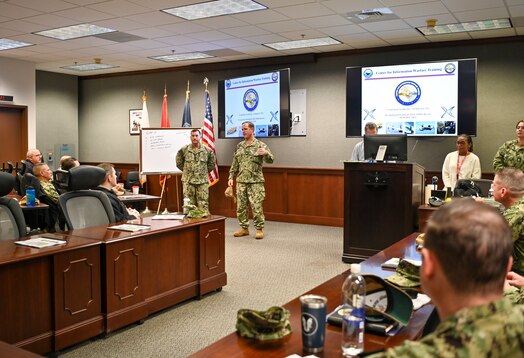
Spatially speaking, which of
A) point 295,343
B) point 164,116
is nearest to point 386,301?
point 295,343

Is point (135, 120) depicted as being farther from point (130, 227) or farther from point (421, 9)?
point (130, 227)

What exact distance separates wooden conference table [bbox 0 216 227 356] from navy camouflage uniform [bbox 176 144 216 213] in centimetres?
275

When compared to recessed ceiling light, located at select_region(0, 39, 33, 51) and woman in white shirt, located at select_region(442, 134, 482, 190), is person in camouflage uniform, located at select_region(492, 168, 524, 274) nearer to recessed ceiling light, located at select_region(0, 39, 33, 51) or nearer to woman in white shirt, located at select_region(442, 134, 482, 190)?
woman in white shirt, located at select_region(442, 134, 482, 190)

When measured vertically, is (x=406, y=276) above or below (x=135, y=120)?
below

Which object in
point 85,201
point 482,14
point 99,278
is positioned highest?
point 482,14

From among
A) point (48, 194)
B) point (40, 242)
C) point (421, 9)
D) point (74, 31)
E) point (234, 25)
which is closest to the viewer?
point (40, 242)

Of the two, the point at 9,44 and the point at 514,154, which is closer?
the point at 514,154

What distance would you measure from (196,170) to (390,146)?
2875mm

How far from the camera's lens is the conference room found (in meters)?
6.18

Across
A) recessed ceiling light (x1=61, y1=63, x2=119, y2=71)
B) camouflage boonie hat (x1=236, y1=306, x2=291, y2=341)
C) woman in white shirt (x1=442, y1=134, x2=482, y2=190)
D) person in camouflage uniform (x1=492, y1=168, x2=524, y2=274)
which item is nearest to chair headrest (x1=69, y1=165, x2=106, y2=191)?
camouflage boonie hat (x1=236, y1=306, x2=291, y2=341)

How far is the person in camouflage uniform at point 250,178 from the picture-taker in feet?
23.9

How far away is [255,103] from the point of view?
327 inches

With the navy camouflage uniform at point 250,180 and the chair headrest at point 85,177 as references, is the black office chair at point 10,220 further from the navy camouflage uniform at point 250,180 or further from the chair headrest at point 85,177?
the navy camouflage uniform at point 250,180

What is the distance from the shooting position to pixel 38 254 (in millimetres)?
3051
